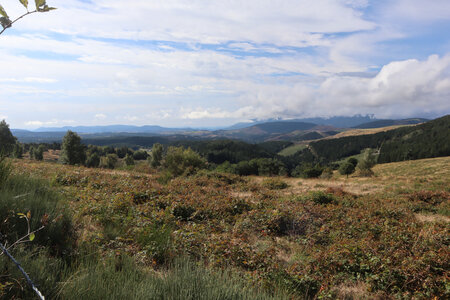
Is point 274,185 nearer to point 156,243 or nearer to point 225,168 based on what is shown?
point 156,243

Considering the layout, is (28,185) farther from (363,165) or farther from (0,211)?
(363,165)

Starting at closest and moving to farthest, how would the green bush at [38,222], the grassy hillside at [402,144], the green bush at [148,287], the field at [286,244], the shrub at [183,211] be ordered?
the green bush at [148,287] → the green bush at [38,222] → the field at [286,244] → the shrub at [183,211] → the grassy hillside at [402,144]

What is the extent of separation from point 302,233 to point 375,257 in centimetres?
302

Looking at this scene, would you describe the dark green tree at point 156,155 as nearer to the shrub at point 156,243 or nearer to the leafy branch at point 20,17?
the shrub at point 156,243

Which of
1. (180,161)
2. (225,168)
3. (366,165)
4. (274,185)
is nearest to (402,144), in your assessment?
(366,165)

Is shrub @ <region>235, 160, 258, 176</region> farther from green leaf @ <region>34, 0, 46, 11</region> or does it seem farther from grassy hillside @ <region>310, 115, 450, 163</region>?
grassy hillside @ <region>310, 115, 450, 163</region>

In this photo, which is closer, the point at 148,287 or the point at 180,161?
the point at 148,287

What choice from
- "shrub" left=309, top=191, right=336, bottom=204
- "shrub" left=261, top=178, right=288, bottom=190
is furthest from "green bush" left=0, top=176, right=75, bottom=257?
"shrub" left=261, top=178, right=288, bottom=190

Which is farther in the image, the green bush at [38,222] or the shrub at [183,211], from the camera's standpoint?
the shrub at [183,211]

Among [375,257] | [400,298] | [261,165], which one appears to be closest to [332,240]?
[375,257]

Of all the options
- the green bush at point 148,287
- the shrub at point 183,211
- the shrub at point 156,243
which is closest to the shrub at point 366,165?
the shrub at point 183,211

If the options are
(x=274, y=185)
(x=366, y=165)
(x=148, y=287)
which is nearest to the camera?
(x=148, y=287)

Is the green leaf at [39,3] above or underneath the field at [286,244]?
above

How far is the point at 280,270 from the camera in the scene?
464 cm
